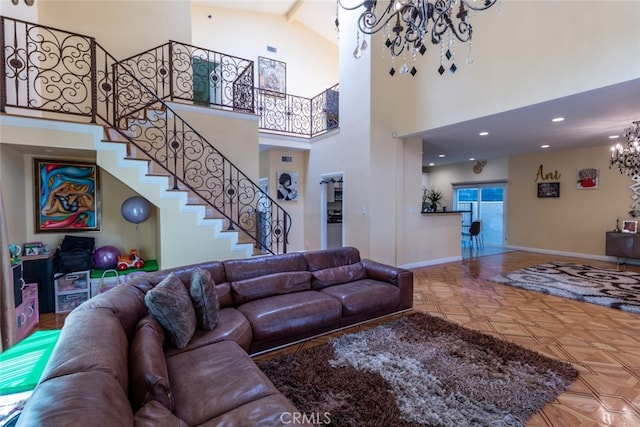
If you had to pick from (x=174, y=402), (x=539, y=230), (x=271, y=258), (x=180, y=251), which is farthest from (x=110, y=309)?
(x=539, y=230)

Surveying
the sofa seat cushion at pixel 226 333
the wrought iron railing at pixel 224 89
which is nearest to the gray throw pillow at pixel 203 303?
the sofa seat cushion at pixel 226 333

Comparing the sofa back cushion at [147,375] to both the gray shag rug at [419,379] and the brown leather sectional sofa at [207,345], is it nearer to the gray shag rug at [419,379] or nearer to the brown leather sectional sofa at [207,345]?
the brown leather sectional sofa at [207,345]

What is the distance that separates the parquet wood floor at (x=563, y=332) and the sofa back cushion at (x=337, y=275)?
600mm

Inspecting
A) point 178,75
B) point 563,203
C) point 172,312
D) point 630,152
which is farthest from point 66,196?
point 563,203

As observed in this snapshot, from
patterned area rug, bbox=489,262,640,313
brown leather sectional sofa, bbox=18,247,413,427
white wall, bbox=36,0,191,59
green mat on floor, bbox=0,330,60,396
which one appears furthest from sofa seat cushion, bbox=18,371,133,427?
white wall, bbox=36,0,191,59

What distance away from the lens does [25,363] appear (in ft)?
5.05

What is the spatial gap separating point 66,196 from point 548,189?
33.3 ft

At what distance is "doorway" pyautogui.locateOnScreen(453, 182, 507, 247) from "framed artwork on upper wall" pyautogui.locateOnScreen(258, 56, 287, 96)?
6.52 metres

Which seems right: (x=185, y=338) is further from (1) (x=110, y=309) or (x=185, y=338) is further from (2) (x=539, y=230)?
(2) (x=539, y=230)

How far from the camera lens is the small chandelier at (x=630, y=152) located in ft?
14.7

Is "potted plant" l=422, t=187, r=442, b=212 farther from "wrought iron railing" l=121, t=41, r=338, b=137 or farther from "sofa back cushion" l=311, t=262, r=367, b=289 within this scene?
"sofa back cushion" l=311, t=262, r=367, b=289

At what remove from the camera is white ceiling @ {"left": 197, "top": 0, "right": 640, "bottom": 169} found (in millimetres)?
3908

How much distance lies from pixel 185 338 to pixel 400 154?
16.8 feet

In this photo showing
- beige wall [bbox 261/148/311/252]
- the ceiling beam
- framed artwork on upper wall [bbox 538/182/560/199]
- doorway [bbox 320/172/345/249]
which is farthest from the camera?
the ceiling beam
